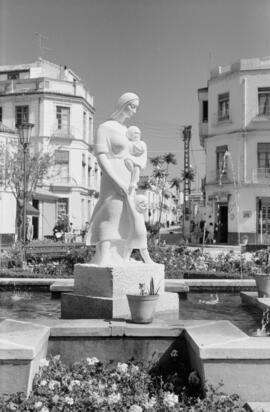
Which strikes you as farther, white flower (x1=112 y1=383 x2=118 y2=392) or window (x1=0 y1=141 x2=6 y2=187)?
window (x1=0 y1=141 x2=6 y2=187)

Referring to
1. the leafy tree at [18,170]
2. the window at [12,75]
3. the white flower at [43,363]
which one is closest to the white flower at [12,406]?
the white flower at [43,363]

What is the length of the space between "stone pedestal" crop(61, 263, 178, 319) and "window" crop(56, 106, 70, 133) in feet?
133

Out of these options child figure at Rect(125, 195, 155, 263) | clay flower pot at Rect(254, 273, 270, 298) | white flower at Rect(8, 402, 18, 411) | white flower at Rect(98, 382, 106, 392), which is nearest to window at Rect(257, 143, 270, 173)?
clay flower pot at Rect(254, 273, 270, 298)

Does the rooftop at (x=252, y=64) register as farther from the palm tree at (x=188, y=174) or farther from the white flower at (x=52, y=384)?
the white flower at (x=52, y=384)

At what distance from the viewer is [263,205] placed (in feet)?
115

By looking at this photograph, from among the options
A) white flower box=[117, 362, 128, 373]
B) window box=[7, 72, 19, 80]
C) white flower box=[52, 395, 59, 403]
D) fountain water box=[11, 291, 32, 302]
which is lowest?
white flower box=[52, 395, 59, 403]

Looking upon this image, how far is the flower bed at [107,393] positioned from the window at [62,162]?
4192 centimetres

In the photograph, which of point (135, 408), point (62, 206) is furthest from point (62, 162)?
point (135, 408)

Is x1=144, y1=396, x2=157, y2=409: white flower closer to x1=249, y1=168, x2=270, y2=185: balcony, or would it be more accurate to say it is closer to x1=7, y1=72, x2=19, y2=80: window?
x1=249, y1=168, x2=270, y2=185: balcony

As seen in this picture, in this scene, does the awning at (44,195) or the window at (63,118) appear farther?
the window at (63,118)

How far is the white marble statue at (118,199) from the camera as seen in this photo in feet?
23.1

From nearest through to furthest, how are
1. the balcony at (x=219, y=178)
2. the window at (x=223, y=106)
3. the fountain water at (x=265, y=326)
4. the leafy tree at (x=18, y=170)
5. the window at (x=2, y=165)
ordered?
the fountain water at (x=265, y=326)
the leafy tree at (x=18, y=170)
the window at (x=2, y=165)
the balcony at (x=219, y=178)
the window at (x=223, y=106)

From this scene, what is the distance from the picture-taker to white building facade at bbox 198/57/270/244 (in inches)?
1371

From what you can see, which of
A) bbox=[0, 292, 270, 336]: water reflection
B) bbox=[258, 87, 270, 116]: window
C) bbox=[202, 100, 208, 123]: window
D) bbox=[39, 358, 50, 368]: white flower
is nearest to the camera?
bbox=[39, 358, 50, 368]: white flower
